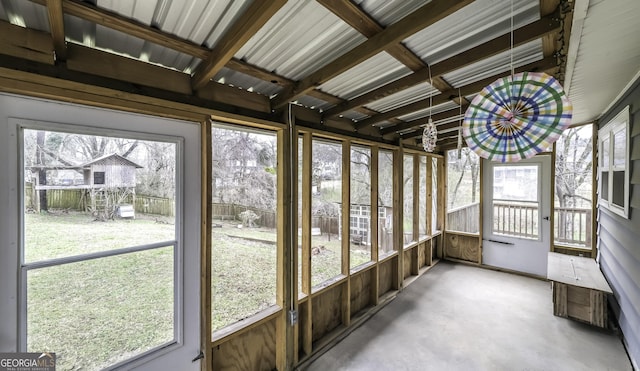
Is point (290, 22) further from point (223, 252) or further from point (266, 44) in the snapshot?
point (223, 252)

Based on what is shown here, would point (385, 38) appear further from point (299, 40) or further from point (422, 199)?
point (422, 199)

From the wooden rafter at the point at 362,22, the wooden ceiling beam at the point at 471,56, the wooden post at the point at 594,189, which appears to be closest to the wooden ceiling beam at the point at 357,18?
the wooden rafter at the point at 362,22

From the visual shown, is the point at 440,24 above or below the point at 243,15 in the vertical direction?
above

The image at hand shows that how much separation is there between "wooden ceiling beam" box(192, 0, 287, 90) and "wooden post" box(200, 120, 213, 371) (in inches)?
13.1

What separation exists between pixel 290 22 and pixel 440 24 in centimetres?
88

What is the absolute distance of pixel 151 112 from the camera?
1.41m

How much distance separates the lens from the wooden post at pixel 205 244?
1.64 meters

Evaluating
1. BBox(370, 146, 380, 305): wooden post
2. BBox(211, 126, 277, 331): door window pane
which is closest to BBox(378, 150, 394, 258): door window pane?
BBox(370, 146, 380, 305): wooden post

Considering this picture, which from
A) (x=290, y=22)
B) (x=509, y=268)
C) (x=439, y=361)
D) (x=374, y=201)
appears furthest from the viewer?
(x=509, y=268)

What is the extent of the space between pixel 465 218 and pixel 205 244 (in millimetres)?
5058

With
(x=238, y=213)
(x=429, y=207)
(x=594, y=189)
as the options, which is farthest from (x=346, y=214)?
(x=594, y=189)

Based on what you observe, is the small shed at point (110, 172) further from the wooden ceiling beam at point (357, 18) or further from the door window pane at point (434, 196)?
the door window pane at point (434, 196)

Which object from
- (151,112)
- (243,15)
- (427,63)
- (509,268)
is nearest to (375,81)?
(427,63)

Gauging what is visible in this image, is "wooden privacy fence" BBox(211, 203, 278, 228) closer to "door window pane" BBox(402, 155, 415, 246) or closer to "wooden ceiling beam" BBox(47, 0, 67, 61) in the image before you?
"wooden ceiling beam" BBox(47, 0, 67, 61)
